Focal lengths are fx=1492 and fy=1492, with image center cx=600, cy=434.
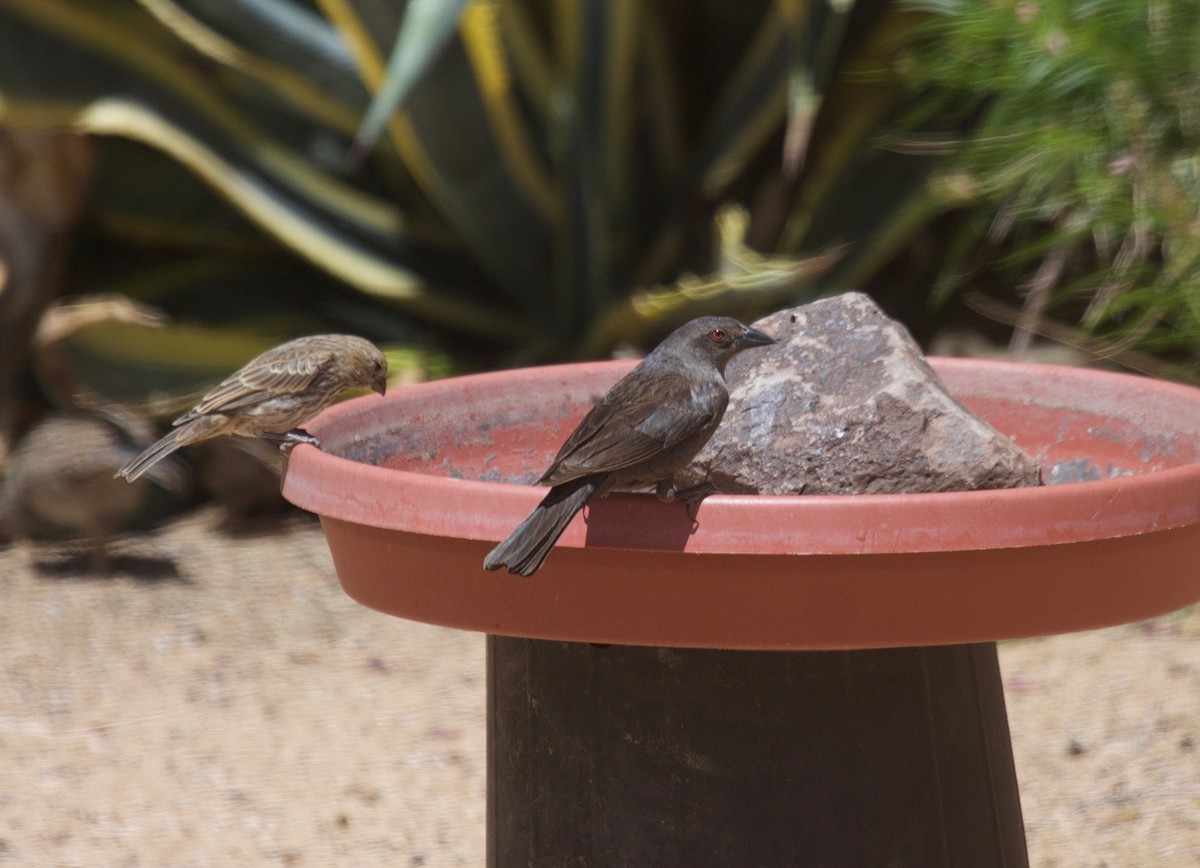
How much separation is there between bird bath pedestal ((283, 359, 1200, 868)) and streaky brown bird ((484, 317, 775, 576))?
5 centimetres

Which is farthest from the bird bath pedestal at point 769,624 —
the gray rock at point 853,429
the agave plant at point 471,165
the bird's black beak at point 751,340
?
the agave plant at point 471,165

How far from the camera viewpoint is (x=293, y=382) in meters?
3.49

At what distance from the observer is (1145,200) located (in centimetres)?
364

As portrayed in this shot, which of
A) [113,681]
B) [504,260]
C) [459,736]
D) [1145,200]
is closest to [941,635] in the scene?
[1145,200]

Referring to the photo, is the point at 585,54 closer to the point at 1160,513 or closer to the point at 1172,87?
the point at 1172,87

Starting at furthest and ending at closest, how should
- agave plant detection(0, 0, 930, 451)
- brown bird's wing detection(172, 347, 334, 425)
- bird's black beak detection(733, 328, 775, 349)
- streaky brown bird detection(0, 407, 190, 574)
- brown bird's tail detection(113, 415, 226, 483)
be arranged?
streaky brown bird detection(0, 407, 190, 574)
agave plant detection(0, 0, 930, 451)
brown bird's tail detection(113, 415, 226, 483)
brown bird's wing detection(172, 347, 334, 425)
bird's black beak detection(733, 328, 775, 349)

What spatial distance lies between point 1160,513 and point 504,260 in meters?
4.07

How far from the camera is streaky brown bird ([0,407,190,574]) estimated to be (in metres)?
5.70

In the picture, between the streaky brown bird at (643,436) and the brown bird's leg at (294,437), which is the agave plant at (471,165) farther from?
the streaky brown bird at (643,436)

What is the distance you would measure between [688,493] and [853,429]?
0.31m

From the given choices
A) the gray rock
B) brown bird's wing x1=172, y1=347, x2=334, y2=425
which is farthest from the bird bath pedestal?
brown bird's wing x1=172, y1=347, x2=334, y2=425

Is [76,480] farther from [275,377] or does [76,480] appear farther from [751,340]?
[751,340]

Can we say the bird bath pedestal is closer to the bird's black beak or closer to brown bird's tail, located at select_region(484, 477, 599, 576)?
brown bird's tail, located at select_region(484, 477, 599, 576)

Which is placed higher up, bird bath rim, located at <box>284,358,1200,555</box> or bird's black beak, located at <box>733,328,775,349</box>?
bird's black beak, located at <box>733,328,775,349</box>
